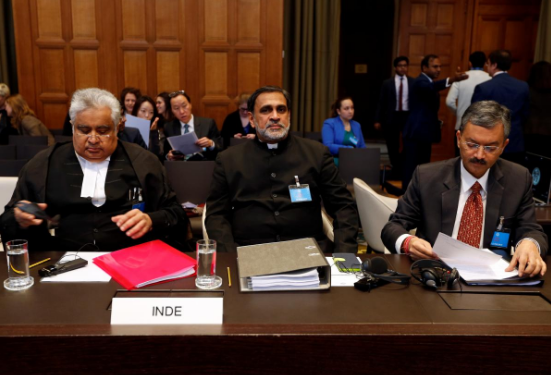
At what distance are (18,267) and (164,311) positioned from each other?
65 centimetres

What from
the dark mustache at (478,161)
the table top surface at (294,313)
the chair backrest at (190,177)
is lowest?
the chair backrest at (190,177)

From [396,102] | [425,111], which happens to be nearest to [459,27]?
[396,102]

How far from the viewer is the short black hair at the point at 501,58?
5.67 metres

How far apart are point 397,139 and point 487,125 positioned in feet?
20.1

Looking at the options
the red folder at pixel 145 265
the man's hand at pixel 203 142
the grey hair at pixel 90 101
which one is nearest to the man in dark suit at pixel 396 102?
the man's hand at pixel 203 142

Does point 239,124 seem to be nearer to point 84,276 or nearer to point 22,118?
point 22,118

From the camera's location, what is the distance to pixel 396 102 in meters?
8.07

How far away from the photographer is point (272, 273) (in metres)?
1.74

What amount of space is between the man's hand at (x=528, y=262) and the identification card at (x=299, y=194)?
1214 mm

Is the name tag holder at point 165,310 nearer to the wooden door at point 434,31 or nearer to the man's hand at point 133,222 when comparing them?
the man's hand at point 133,222

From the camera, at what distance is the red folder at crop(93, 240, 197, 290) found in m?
1.80

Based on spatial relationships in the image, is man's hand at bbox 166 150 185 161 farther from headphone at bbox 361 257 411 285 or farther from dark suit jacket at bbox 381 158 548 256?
headphone at bbox 361 257 411 285

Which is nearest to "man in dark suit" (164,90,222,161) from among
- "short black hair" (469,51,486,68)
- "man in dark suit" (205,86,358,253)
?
"man in dark suit" (205,86,358,253)
